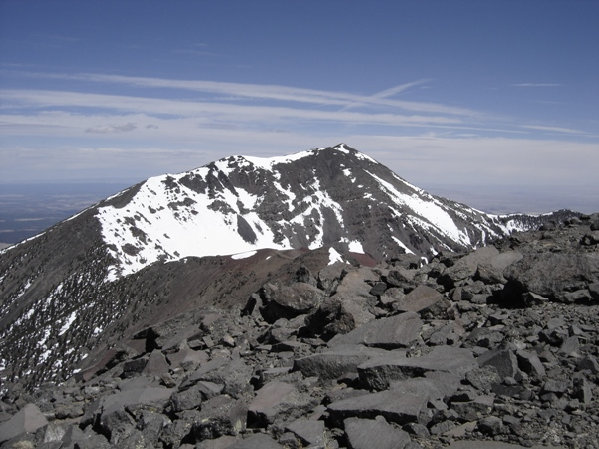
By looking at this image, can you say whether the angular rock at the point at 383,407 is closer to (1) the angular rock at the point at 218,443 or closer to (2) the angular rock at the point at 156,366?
(1) the angular rock at the point at 218,443

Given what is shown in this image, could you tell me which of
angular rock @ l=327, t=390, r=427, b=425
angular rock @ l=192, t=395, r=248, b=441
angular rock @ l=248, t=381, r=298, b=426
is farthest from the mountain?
angular rock @ l=192, t=395, r=248, b=441

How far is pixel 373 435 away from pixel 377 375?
1860 millimetres

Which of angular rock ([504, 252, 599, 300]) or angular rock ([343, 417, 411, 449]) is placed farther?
angular rock ([504, 252, 599, 300])

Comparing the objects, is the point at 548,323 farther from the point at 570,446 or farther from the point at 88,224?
the point at 88,224

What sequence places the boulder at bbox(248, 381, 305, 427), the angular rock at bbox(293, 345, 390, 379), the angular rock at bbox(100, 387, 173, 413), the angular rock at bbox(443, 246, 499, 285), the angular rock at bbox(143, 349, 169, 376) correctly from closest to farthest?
the boulder at bbox(248, 381, 305, 427) → the angular rock at bbox(293, 345, 390, 379) → the angular rock at bbox(100, 387, 173, 413) → the angular rock at bbox(143, 349, 169, 376) → the angular rock at bbox(443, 246, 499, 285)

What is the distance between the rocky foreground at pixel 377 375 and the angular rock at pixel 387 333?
39 mm

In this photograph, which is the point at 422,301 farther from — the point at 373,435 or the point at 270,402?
the point at 373,435

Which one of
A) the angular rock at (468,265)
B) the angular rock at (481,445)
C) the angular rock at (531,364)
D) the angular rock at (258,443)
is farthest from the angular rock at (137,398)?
the angular rock at (468,265)

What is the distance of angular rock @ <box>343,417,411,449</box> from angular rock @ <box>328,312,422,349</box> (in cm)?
377

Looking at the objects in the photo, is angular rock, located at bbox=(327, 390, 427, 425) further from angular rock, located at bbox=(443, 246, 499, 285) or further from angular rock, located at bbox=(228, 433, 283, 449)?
angular rock, located at bbox=(443, 246, 499, 285)

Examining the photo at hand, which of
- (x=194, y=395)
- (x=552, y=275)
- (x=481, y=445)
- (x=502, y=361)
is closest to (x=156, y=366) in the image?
(x=194, y=395)

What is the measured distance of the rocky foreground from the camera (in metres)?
7.97

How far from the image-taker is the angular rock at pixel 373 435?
751cm

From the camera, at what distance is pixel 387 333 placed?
12.2 m
